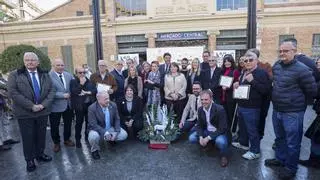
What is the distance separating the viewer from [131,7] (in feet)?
73.5

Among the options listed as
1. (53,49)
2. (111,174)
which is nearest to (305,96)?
(111,174)

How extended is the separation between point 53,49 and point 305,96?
78.4 ft

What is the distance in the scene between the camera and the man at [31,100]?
417cm

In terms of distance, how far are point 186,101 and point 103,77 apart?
1.99 metres

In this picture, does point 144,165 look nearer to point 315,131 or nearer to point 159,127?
point 159,127

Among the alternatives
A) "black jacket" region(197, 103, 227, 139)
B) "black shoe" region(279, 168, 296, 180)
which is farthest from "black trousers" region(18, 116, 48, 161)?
"black shoe" region(279, 168, 296, 180)

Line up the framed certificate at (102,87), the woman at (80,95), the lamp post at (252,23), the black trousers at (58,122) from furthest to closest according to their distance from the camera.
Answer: the framed certificate at (102,87)
the lamp post at (252,23)
the woman at (80,95)
the black trousers at (58,122)

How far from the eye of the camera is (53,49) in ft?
79.2

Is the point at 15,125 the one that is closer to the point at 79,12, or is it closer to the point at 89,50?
the point at 89,50

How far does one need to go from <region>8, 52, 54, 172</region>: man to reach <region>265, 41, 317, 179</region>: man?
3656 mm

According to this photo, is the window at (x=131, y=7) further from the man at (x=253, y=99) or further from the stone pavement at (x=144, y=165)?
the man at (x=253, y=99)

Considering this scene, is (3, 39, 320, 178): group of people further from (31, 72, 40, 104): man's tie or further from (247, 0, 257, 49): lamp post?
(247, 0, 257, 49): lamp post

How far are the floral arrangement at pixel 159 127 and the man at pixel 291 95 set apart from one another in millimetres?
2189

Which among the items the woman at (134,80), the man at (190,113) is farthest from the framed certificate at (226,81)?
the woman at (134,80)
